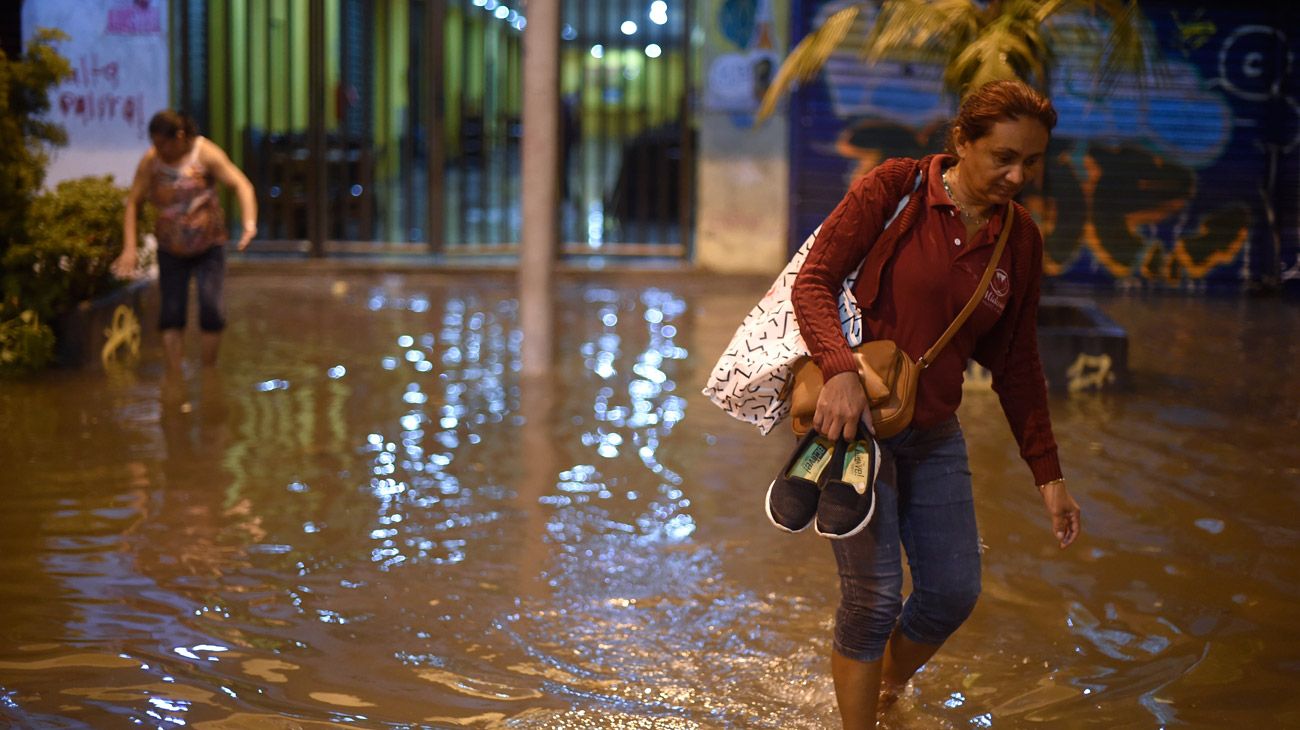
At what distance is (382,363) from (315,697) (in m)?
5.48

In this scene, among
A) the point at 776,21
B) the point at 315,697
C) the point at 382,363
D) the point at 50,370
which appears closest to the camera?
the point at 315,697

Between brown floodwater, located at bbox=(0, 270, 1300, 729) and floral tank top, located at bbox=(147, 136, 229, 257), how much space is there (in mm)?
798

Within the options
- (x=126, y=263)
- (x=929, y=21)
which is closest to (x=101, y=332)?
(x=126, y=263)

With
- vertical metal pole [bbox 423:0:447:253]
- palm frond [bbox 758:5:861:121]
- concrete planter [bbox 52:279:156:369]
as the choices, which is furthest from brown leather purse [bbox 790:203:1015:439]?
vertical metal pole [bbox 423:0:447:253]

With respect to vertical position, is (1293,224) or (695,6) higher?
(695,6)

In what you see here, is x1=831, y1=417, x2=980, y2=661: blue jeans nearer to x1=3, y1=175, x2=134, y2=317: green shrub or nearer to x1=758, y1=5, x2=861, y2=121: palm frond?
x1=758, y1=5, x2=861, y2=121: palm frond

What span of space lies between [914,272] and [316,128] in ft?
37.7

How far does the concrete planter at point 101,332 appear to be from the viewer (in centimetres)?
876

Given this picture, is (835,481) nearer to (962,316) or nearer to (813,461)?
(813,461)

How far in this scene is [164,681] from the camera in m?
4.18

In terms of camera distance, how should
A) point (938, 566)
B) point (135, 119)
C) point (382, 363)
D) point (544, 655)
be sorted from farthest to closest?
point (135, 119) < point (382, 363) < point (544, 655) < point (938, 566)

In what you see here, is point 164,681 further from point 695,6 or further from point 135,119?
point 695,6

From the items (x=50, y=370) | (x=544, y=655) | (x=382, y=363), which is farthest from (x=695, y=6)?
(x=544, y=655)

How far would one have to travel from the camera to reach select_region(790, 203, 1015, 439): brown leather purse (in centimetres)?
331
